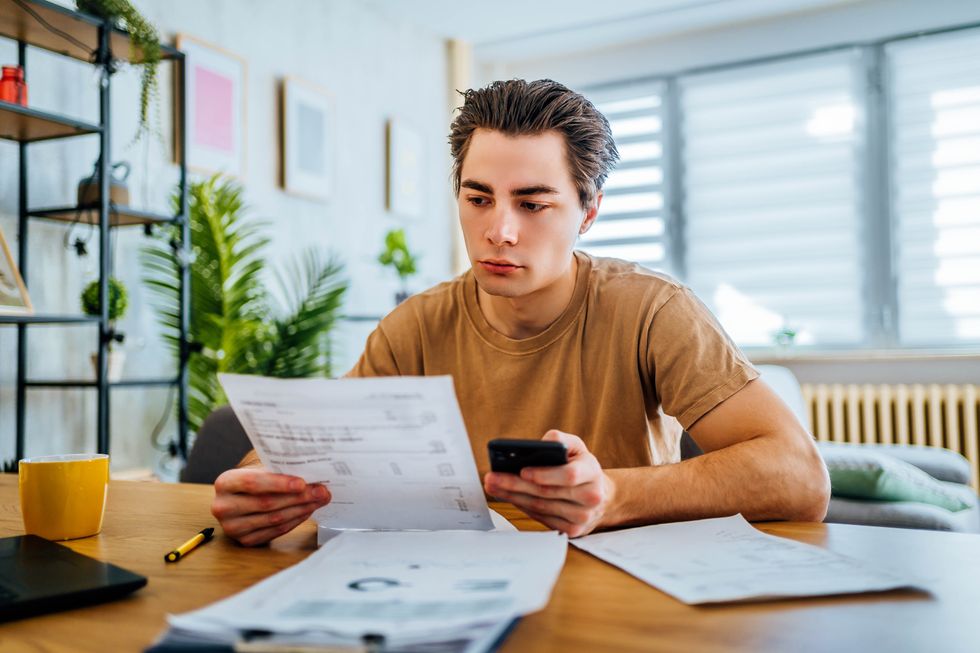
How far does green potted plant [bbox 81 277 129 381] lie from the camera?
2.34 m

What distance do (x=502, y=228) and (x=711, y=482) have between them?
53 centimetres

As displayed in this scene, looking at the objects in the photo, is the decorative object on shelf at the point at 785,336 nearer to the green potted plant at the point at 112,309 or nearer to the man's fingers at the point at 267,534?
the green potted plant at the point at 112,309

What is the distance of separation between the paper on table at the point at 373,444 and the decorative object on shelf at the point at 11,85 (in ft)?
5.82

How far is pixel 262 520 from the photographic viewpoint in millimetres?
847

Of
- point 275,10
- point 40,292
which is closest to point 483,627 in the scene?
point 40,292

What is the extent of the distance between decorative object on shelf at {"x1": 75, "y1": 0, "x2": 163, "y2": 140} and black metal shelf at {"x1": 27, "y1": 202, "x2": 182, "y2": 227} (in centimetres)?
27

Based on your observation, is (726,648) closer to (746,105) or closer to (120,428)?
(120,428)

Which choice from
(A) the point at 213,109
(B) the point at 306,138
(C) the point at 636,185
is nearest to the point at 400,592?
(A) the point at 213,109

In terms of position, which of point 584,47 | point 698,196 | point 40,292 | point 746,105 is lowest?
point 40,292

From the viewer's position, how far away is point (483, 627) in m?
0.52

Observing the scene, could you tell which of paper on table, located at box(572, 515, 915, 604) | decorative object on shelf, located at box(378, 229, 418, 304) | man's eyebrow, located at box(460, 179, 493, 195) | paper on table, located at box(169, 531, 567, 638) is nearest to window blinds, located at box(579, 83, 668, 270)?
decorative object on shelf, located at box(378, 229, 418, 304)

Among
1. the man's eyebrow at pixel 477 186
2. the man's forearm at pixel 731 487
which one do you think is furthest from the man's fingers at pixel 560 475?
the man's eyebrow at pixel 477 186

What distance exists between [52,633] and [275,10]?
3458 millimetres

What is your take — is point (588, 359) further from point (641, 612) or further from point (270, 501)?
point (641, 612)
